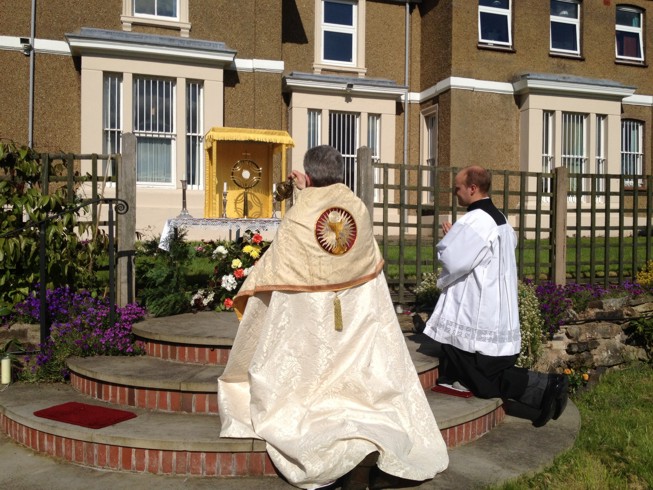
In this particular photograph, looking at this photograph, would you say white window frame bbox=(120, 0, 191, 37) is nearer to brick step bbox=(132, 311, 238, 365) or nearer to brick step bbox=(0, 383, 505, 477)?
brick step bbox=(132, 311, 238, 365)

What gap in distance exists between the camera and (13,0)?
13547 millimetres

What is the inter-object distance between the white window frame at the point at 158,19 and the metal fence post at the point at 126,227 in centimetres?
897

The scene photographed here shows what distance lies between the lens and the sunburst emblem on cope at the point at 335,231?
3975 mm

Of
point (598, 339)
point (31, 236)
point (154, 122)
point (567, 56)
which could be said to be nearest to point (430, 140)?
point (567, 56)

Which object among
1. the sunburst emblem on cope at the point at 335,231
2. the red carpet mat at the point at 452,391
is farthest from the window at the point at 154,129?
the sunburst emblem on cope at the point at 335,231

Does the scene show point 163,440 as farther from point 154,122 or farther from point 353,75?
point 353,75

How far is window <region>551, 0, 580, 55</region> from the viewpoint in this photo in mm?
17906

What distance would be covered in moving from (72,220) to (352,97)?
10.9 metres

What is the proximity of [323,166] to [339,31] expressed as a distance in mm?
13954

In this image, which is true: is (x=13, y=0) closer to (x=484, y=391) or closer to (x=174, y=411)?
(x=174, y=411)

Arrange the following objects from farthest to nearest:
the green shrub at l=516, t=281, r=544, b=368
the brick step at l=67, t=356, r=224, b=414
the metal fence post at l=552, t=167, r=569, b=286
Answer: the metal fence post at l=552, t=167, r=569, b=286
the green shrub at l=516, t=281, r=544, b=368
the brick step at l=67, t=356, r=224, b=414

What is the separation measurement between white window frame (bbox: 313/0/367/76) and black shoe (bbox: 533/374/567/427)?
13097 mm

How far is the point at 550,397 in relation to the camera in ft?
15.6

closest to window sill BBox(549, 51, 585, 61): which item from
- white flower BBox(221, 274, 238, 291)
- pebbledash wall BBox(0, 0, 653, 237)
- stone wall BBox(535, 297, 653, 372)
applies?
pebbledash wall BBox(0, 0, 653, 237)
